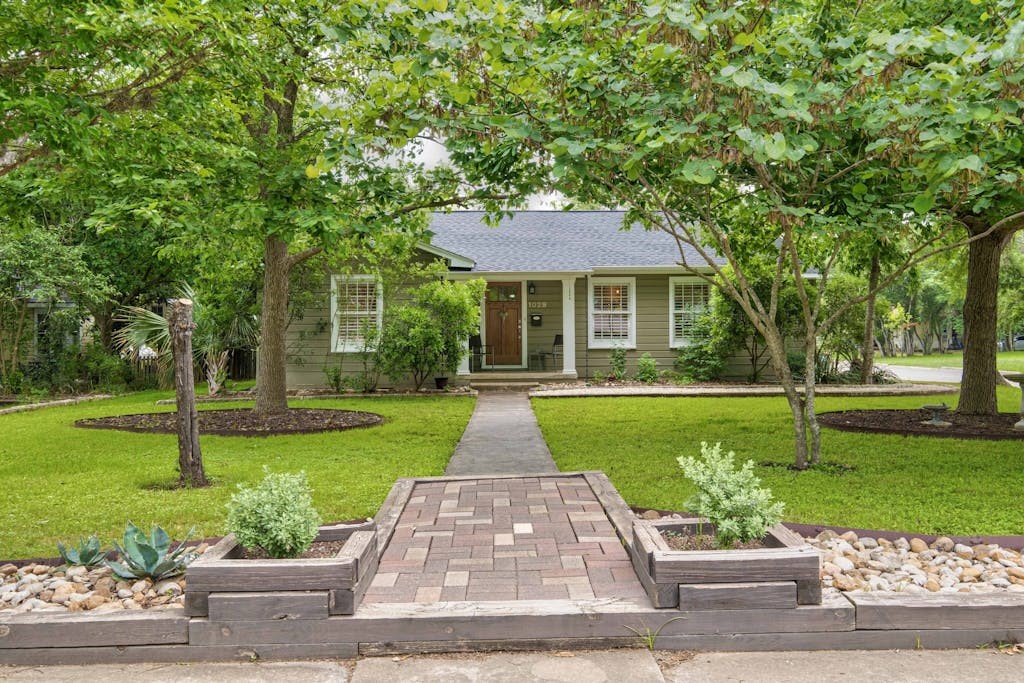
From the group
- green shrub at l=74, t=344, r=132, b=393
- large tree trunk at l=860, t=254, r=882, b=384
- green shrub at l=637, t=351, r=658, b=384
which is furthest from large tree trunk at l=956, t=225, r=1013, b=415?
green shrub at l=74, t=344, r=132, b=393

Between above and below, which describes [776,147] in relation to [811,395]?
above

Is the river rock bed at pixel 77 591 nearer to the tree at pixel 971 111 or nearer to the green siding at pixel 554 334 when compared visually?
the tree at pixel 971 111

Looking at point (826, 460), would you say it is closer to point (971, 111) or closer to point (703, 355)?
point (971, 111)

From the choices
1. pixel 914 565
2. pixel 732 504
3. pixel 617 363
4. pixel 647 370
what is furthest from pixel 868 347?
pixel 732 504

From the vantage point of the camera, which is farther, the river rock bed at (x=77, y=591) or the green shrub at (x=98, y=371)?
the green shrub at (x=98, y=371)

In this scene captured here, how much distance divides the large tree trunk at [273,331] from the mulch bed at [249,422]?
28cm

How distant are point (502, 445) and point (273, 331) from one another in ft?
15.5

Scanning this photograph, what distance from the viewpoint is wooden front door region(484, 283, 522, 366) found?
18.1 metres

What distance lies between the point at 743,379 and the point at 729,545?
1387 centimetres

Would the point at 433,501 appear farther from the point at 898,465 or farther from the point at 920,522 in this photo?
Answer: the point at 898,465

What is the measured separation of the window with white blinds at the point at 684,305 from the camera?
1741 centimetres

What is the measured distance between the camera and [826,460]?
725 cm

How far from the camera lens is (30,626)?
327cm

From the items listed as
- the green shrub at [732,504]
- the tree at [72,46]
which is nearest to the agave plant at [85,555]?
the tree at [72,46]
